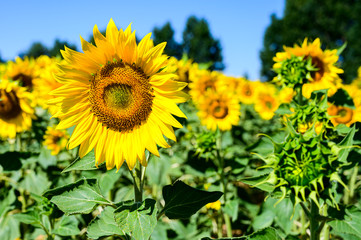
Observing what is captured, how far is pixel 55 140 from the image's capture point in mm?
3107

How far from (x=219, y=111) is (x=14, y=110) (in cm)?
201

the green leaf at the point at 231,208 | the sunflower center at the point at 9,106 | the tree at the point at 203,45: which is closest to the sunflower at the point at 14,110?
the sunflower center at the point at 9,106

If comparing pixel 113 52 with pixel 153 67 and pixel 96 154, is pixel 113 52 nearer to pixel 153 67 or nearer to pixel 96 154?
pixel 153 67

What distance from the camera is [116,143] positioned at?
1.58 m

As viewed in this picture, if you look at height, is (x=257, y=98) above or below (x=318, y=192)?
above

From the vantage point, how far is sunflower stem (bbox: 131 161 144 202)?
63.4 inches

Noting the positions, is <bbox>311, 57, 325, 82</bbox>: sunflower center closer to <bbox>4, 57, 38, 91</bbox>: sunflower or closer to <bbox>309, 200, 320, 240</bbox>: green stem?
<bbox>309, 200, 320, 240</bbox>: green stem

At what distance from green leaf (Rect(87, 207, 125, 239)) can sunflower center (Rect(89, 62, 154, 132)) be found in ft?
1.41

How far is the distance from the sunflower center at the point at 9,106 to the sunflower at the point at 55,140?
0.33 metres

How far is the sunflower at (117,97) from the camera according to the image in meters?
1.45

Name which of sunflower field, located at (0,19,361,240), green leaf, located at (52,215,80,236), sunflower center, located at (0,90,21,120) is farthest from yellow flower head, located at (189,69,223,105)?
green leaf, located at (52,215,80,236)

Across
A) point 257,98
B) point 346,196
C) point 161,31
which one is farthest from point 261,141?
point 161,31

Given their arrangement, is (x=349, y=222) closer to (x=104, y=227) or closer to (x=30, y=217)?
(x=104, y=227)

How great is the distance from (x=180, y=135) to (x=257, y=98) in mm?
1469
